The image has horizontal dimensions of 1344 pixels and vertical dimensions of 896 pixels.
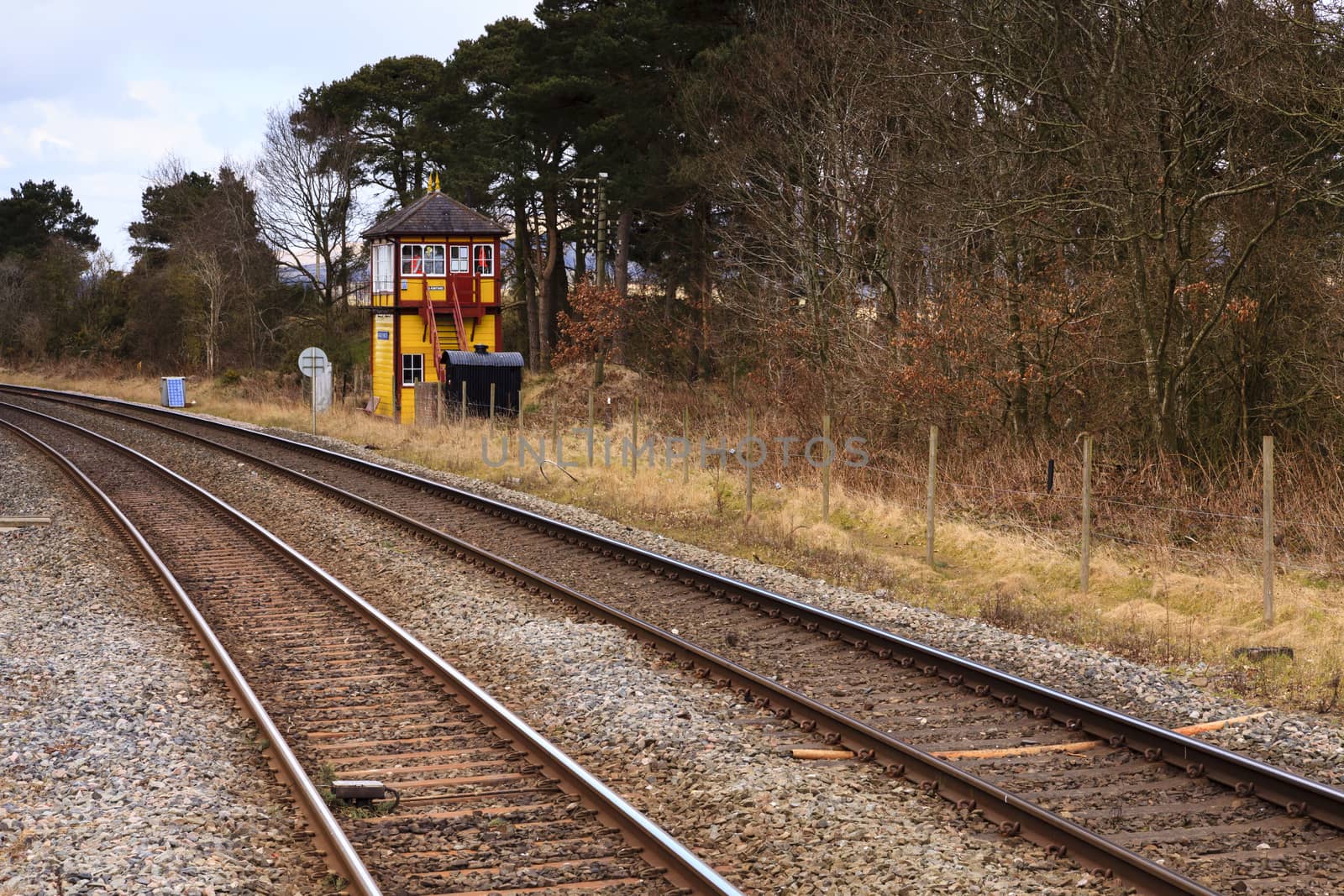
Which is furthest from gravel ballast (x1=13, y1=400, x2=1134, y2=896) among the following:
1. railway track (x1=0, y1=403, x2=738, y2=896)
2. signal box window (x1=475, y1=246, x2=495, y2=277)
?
signal box window (x1=475, y1=246, x2=495, y2=277)

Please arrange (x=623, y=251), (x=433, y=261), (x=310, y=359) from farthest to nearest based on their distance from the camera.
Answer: (x=623, y=251)
(x=433, y=261)
(x=310, y=359)

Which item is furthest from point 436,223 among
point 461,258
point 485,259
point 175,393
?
point 175,393

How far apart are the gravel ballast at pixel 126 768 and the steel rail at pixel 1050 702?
453 centimetres

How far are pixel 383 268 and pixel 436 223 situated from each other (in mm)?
2711

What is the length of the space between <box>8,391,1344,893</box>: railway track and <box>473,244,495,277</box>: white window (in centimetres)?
2923

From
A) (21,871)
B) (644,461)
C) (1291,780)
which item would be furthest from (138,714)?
(644,461)

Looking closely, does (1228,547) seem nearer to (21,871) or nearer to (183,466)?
(21,871)

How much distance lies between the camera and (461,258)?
4066 cm

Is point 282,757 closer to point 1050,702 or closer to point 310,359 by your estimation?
point 1050,702

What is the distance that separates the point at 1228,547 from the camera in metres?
13.2

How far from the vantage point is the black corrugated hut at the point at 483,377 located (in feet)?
110

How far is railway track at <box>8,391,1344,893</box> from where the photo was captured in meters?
5.51

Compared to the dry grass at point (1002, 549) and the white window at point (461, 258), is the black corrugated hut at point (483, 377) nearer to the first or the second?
the white window at point (461, 258)

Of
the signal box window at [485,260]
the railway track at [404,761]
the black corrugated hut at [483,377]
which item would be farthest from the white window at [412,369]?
the railway track at [404,761]
